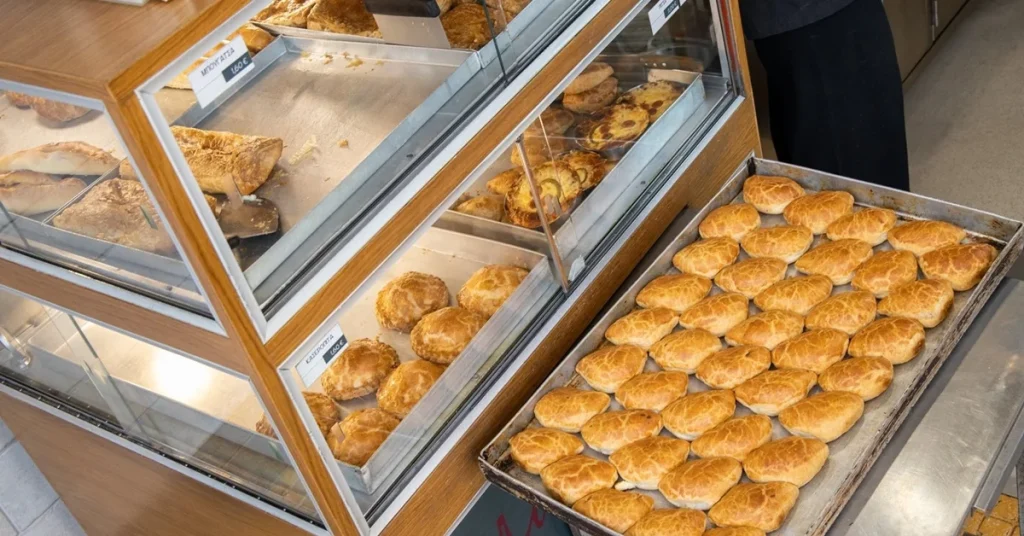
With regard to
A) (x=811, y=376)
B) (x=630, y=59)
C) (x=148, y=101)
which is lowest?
(x=811, y=376)

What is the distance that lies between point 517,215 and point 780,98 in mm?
1520

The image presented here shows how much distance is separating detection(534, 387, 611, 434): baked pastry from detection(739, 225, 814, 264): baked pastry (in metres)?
0.50

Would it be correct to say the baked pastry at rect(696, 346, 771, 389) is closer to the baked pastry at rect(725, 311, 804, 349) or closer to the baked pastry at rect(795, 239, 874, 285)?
the baked pastry at rect(725, 311, 804, 349)

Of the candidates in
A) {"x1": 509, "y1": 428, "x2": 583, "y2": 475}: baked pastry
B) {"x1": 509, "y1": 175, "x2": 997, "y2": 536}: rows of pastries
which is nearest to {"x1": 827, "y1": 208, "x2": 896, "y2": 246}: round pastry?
{"x1": 509, "y1": 175, "x2": 997, "y2": 536}: rows of pastries

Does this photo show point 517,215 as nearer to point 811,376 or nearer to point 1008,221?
point 811,376

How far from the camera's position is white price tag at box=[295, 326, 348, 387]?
5.10 feet

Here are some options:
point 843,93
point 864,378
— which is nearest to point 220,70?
point 864,378

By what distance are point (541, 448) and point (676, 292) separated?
47cm

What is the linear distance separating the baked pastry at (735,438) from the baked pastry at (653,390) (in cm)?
11

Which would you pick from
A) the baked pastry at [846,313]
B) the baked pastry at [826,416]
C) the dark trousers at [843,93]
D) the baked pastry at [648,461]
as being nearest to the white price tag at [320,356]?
the baked pastry at [648,461]

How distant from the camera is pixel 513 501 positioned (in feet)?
7.46

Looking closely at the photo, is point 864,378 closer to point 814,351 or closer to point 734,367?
point 814,351

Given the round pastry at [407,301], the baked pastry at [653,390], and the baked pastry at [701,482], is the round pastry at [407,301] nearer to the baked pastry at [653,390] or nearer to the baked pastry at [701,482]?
the baked pastry at [653,390]

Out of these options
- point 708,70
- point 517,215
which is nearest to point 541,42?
point 517,215
